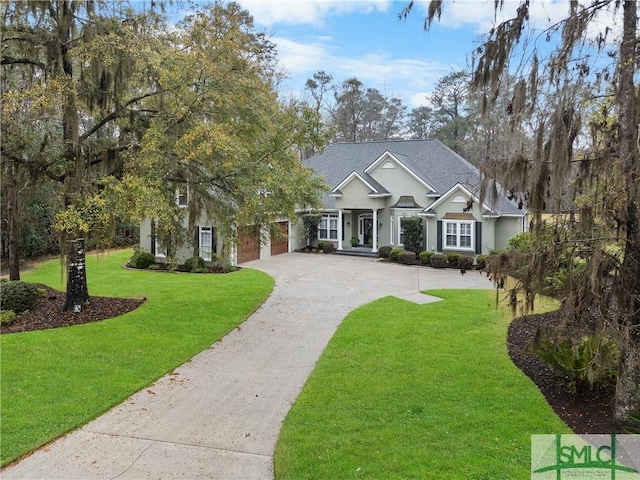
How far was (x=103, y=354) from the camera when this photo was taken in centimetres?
875

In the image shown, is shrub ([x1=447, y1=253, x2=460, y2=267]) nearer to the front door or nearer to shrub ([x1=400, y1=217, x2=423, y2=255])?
shrub ([x1=400, y1=217, x2=423, y2=255])

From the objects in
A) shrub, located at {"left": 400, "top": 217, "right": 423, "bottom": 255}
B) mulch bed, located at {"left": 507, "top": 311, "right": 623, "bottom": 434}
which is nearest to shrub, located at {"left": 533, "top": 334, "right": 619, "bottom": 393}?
mulch bed, located at {"left": 507, "top": 311, "right": 623, "bottom": 434}

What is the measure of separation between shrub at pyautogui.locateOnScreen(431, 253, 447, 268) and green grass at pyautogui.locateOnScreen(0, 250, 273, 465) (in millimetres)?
9442

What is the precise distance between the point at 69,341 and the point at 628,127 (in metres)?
10.5

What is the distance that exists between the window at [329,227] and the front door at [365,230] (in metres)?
1.47

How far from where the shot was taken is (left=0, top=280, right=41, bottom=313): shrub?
1160cm

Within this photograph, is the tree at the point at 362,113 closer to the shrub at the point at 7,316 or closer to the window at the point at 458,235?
the window at the point at 458,235

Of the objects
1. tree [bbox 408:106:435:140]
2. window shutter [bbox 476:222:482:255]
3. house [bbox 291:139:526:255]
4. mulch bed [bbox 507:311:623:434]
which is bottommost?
mulch bed [bbox 507:311:623:434]

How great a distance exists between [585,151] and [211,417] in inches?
245

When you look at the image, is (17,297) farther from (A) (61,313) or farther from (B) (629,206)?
(B) (629,206)

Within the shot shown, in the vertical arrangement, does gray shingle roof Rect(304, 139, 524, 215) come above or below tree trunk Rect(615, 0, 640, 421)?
above

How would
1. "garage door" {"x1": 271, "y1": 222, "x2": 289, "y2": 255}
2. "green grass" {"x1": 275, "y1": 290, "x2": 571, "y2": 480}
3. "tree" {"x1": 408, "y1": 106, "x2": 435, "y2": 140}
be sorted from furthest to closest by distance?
"tree" {"x1": 408, "y1": 106, "x2": 435, "y2": 140} < "garage door" {"x1": 271, "y1": 222, "x2": 289, "y2": 255} < "green grass" {"x1": 275, "y1": 290, "x2": 571, "y2": 480}

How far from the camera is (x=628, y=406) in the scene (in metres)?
5.84

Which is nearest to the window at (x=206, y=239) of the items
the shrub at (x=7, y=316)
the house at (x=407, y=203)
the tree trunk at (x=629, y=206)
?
the house at (x=407, y=203)
